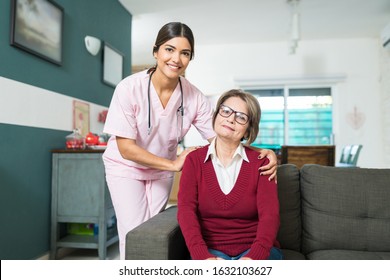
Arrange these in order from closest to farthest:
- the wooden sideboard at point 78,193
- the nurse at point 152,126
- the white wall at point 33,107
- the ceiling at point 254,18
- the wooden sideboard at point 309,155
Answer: the nurse at point 152,126 → the white wall at point 33,107 → the wooden sideboard at point 78,193 → the wooden sideboard at point 309,155 → the ceiling at point 254,18

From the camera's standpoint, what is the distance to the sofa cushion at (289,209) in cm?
151

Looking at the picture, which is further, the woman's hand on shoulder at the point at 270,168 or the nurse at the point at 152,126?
the nurse at the point at 152,126

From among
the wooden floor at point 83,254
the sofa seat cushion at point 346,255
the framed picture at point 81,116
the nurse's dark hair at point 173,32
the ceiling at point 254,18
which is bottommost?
the wooden floor at point 83,254

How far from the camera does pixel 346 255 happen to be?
53.4 inches

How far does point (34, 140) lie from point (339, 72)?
4812mm

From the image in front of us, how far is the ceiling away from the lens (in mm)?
3965

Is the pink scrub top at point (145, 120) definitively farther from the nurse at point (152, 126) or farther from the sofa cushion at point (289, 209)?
the sofa cushion at point (289, 209)

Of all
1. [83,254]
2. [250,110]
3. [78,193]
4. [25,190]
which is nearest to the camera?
[250,110]

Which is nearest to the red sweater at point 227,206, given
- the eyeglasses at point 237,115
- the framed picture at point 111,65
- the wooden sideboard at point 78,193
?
the eyeglasses at point 237,115

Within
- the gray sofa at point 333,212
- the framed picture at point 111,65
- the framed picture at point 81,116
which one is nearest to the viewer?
the gray sofa at point 333,212

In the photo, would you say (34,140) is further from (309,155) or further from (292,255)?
(309,155)

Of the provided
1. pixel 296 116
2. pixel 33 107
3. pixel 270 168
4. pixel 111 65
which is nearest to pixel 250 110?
pixel 270 168

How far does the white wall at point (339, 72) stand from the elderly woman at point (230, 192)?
4.54m

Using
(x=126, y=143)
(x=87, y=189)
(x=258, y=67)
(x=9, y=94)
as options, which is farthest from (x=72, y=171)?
(x=258, y=67)
